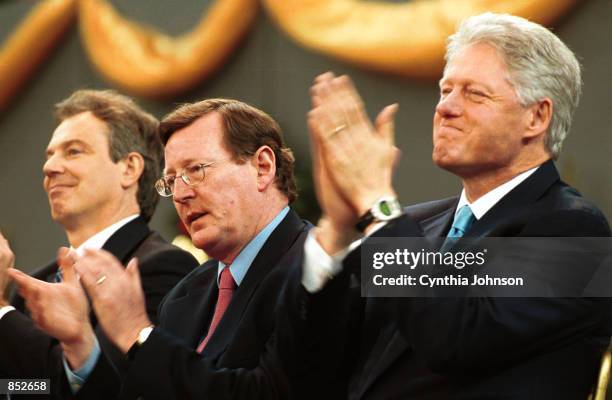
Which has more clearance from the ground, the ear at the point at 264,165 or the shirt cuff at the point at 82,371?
the ear at the point at 264,165

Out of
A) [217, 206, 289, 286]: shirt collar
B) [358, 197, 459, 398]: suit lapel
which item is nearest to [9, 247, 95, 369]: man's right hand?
[217, 206, 289, 286]: shirt collar

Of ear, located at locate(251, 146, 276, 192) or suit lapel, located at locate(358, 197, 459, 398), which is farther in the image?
ear, located at locate(251, 146, 276, 192)

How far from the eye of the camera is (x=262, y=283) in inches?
104

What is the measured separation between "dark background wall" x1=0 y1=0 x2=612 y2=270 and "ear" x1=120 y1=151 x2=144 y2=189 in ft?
4.66

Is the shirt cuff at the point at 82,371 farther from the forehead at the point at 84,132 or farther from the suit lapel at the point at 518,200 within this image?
the forehead at the point at 84,132

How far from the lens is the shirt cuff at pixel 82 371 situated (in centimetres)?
258

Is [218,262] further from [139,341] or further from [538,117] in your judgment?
[538,117]

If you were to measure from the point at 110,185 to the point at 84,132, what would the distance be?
21 centimetres

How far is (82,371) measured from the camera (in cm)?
259

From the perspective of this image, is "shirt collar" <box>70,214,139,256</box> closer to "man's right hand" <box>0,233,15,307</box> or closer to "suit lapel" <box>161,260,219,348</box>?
"man's right hand" <box>0,233,15,307</box>

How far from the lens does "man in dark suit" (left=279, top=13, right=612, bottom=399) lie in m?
2.04

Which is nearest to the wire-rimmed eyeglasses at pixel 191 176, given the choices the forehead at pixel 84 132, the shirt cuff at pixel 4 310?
the shirt cuff at pixel 4 310

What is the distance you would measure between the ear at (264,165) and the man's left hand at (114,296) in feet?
1.74

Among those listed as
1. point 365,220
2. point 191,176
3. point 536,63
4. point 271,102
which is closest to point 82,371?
point 191,176
